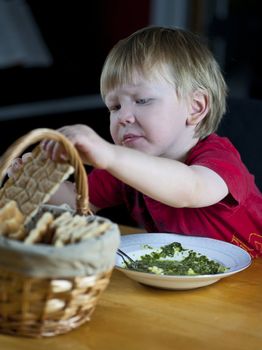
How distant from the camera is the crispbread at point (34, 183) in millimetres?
1156

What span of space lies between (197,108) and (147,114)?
0.54 ft

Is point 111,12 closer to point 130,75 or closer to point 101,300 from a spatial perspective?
point 130,75

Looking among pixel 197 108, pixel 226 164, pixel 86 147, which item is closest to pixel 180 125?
pixel 197 108

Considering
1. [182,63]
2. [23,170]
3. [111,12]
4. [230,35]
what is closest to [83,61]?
[111,12]

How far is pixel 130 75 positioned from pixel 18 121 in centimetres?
243

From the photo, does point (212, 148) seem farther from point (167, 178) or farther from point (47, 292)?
point (47, 292)

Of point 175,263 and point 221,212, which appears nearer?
point 175,263

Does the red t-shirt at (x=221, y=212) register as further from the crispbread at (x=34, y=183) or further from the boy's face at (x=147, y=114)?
the crispbread at (x=34, y=183)

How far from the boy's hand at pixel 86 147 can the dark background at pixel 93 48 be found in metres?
2.72

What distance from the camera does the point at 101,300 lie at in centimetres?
126

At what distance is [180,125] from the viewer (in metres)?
1.73

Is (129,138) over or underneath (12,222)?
underneath

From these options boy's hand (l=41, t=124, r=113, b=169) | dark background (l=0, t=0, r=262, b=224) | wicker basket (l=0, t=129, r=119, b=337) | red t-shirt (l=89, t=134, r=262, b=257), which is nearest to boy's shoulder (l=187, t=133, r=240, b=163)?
red t-shirt (l=89, t=134, r=262, b=257)

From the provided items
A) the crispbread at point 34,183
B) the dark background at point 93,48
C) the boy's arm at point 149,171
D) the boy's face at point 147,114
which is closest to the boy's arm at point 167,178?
the boy's arm at point 149,171
